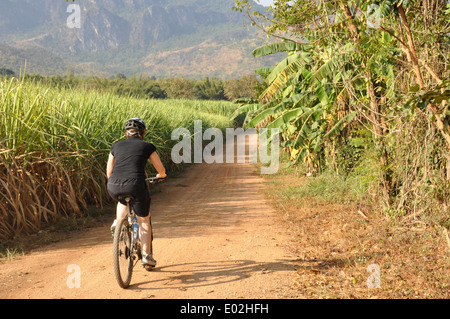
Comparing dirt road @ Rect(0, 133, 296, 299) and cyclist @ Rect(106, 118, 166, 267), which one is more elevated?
cyclist @ Rect(106, 118, 166, 267)

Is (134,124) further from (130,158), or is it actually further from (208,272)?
(208,272)

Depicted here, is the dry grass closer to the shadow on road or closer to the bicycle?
the shadow on road

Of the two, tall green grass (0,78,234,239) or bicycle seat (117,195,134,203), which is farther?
tall green grass (0,78,234,239)

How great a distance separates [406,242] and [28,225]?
A: 19.5 feet

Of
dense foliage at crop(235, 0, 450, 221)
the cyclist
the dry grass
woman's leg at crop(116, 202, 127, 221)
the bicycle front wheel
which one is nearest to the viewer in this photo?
the bicycle front wheel

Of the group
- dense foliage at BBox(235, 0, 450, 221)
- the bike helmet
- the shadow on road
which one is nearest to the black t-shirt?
the bike helmet

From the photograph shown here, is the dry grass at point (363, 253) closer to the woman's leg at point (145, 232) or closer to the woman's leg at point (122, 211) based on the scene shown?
the woman's leg at point (145, 232)

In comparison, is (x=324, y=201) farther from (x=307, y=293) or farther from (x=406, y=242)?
(x=307, y=293)

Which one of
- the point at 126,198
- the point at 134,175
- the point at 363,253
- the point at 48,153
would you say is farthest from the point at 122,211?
the point at 363,253

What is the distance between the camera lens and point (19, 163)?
6.52 meters

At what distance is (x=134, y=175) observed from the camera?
4.57 metres

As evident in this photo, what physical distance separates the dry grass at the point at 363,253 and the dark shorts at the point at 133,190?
2001 millimetres

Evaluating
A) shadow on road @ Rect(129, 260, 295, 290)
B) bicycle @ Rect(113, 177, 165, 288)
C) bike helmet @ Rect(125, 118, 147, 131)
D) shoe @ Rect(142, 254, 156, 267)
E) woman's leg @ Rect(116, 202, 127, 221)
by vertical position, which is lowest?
shadow on road @ Rect(129, 260, 295, 290)

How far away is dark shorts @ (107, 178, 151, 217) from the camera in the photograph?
4516mm
